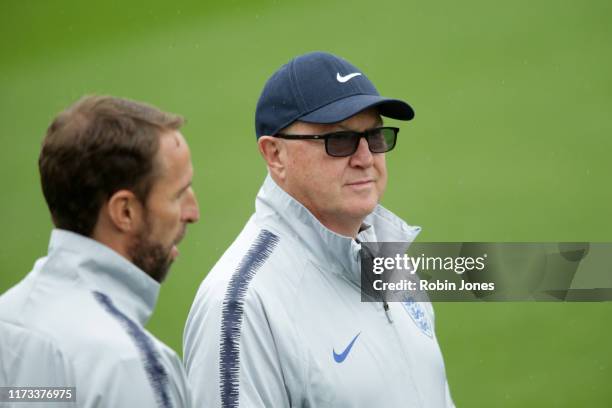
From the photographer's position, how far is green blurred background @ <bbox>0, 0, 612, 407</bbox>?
442cm

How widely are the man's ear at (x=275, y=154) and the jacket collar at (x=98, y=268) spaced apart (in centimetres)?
84

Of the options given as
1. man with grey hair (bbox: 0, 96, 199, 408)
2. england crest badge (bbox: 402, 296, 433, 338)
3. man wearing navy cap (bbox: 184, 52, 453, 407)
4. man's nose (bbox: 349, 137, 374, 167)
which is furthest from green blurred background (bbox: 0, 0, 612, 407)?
man with grey hair (bbox: 0, 96, 199, 408)

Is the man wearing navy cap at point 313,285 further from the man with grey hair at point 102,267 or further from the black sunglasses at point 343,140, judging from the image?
the man with grey hair at point 102,267

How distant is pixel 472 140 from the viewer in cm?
485

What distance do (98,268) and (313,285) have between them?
0.79 meters

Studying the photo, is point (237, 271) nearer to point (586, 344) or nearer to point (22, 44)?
point (586, 344)

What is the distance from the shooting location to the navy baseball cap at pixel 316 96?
2.31 meters

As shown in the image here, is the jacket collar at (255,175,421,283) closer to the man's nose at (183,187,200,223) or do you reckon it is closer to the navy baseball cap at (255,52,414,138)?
the navy baseball cap at (255,52,414,138)

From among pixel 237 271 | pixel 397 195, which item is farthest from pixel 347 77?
pixel 397 195

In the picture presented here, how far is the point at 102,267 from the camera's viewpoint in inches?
60.1

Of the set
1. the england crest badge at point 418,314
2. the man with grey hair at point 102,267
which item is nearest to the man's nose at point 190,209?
the man with grey hair at point 102,267

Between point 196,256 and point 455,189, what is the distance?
4.30ft

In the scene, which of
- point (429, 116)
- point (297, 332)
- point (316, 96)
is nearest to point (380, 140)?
point (316, 96)

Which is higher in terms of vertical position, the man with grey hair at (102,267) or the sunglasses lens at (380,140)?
the sunglasses lens at (380,140)
